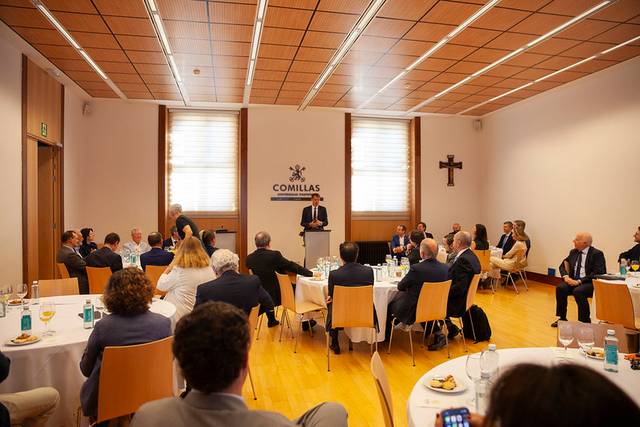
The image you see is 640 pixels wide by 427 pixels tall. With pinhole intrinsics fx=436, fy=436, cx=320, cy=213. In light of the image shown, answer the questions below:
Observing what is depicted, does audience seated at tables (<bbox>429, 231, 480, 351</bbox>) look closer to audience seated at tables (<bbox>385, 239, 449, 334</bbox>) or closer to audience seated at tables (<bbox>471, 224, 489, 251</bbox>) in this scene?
audience seated at tables (<bbox>385, 239, 449, 334</bbox>)

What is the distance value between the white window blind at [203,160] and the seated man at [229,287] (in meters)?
7.06

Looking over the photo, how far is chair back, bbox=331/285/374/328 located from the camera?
4.80 meters

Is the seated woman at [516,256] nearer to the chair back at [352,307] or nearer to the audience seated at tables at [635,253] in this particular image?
the audience seated at tables at [635,253]

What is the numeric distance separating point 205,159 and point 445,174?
647 centimetres

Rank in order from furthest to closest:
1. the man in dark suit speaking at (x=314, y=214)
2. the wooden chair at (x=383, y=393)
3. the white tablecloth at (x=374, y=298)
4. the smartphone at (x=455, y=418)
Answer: the man in dark suit speaking at (x=314, y=214) → the white tablecloth at (x=374, y=298) → the wooden chair at (x=383, y=393) → the smartphone at (x=455, y=418)

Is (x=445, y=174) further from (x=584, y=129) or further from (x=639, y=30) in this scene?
(x=639, y=30)

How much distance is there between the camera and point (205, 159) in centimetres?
1083

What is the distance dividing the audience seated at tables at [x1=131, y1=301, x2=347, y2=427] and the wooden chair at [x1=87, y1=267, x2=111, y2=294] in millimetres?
4839

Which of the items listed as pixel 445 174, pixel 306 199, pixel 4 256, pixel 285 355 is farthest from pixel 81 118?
pixel 445 174

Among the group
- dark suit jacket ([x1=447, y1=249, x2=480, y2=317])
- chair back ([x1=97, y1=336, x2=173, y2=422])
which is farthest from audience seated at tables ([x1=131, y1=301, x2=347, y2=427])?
dark suit jacket ([x1=447, y1=249, x2=480, y2=317])

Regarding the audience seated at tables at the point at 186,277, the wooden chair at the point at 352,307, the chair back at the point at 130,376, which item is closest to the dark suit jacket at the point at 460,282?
the wooden chair at the point at 352,307

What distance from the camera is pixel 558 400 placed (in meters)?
0.88

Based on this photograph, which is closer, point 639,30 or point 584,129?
point 639,30

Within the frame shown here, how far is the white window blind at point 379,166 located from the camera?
1161 cm
